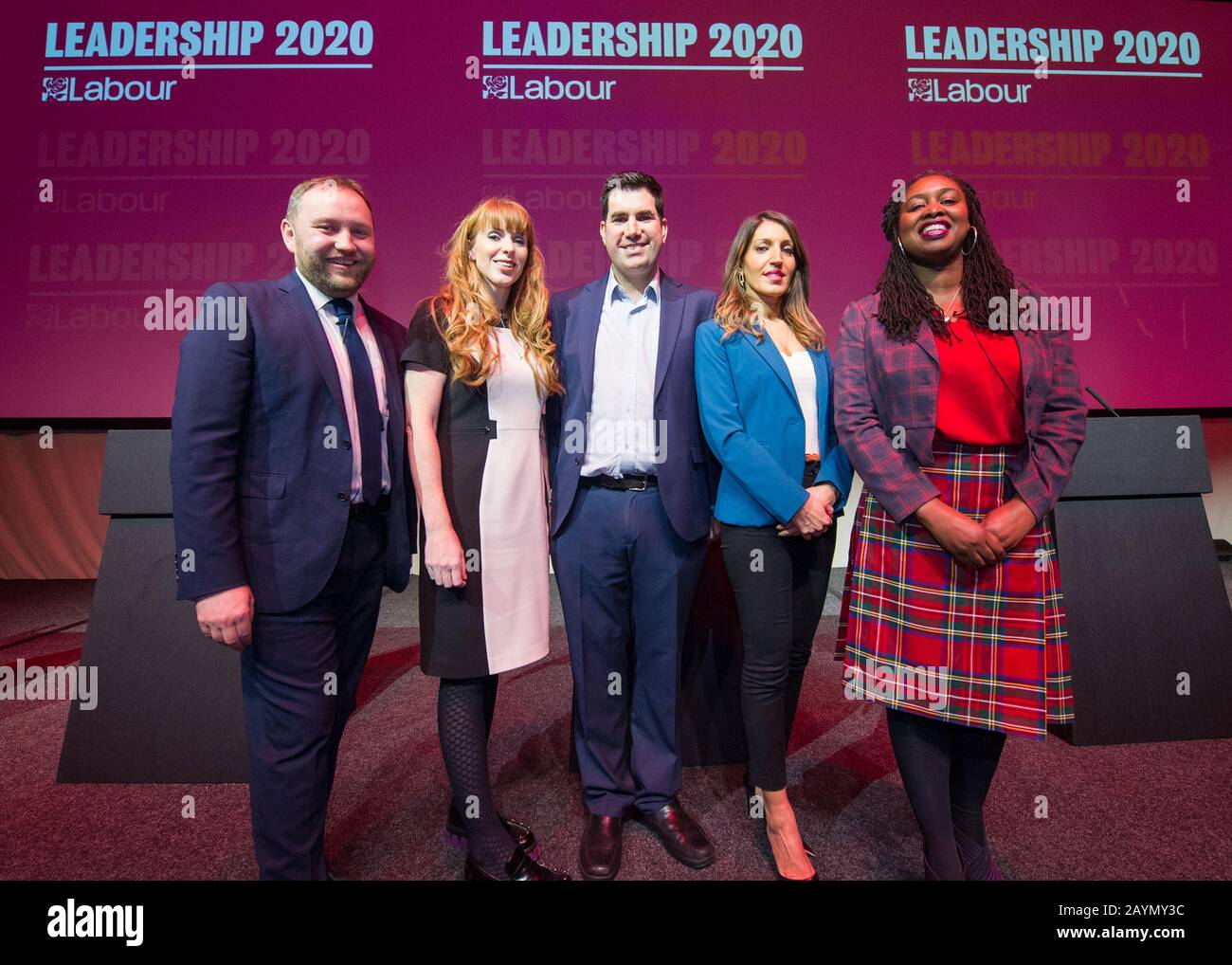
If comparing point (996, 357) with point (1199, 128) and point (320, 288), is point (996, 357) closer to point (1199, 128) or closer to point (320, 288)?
point (320, 288)

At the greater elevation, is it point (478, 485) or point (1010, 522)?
point (478, 485)

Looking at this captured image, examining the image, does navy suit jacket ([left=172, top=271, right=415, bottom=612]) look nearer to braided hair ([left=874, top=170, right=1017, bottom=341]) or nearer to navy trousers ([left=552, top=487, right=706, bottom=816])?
navy trousers ([left=552, top=487, right=706, bottom=816])

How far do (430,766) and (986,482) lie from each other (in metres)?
1.95

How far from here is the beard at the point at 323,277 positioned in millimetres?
1337

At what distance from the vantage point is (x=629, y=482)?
1.59m

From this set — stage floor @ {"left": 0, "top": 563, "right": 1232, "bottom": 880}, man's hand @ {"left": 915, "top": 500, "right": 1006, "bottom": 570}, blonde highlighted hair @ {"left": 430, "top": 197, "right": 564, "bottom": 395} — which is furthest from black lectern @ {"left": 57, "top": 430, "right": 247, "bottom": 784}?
man's hand @ {"left": 915, "top": 500, "right": 1006, "bottom": 570}

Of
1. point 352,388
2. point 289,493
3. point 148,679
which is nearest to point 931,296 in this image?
point 352,388

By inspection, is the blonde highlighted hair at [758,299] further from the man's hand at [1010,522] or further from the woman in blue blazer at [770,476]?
the man's hand at [1010,522]

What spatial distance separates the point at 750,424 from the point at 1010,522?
629mm

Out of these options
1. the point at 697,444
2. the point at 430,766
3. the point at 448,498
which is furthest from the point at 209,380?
the point at 430,766

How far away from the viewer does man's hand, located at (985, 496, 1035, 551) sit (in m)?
1.25

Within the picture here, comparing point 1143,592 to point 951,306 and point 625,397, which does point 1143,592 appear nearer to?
point 951,306

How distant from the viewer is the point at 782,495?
4.86 ft
